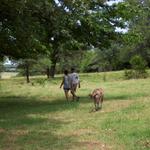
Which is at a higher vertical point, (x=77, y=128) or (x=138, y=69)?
(x=138, y=69)

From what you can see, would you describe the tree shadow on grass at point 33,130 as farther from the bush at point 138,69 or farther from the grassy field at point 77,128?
the bush at point 138,69

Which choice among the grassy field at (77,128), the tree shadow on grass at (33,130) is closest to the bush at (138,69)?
the grassy field at (77,128)

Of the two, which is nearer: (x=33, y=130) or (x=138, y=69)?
(x=33, y=130)

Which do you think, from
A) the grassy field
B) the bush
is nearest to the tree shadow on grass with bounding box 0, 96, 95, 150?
the grassy field

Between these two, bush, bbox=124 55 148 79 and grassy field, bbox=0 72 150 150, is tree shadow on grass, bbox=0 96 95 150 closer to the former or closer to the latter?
grassy field, bbox=0 72 150 150

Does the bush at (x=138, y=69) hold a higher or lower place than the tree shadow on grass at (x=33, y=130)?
higher

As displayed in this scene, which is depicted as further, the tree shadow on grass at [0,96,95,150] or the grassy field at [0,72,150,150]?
the tree shadow on grass at [0,96,95,150]

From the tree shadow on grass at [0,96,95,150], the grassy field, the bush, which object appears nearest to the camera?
the grassy field

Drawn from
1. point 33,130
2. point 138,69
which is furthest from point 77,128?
point 138,69

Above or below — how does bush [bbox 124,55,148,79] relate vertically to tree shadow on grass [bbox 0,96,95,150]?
above

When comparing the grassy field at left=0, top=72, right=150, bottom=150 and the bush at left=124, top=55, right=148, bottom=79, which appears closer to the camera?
the grassy field at left=0, top=72, right=150, bottom=150

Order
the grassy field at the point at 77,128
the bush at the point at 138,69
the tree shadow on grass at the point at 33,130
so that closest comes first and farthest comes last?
the grassy field at the point at 77,128 < the tree shadow on grass at the point at 33,130 < the bush at the point at 138,69

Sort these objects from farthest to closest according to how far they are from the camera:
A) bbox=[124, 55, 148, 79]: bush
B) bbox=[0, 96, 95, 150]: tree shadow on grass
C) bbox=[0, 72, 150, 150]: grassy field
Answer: bbox=[124, 55, 148, 79]: bush, bbox=[0, 96, 95, 150]: tree shadow on grass, bbox=[0, 72, 150, 150]: grassy field

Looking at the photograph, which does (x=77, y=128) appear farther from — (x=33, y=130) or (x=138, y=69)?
(x=138, y=69)
